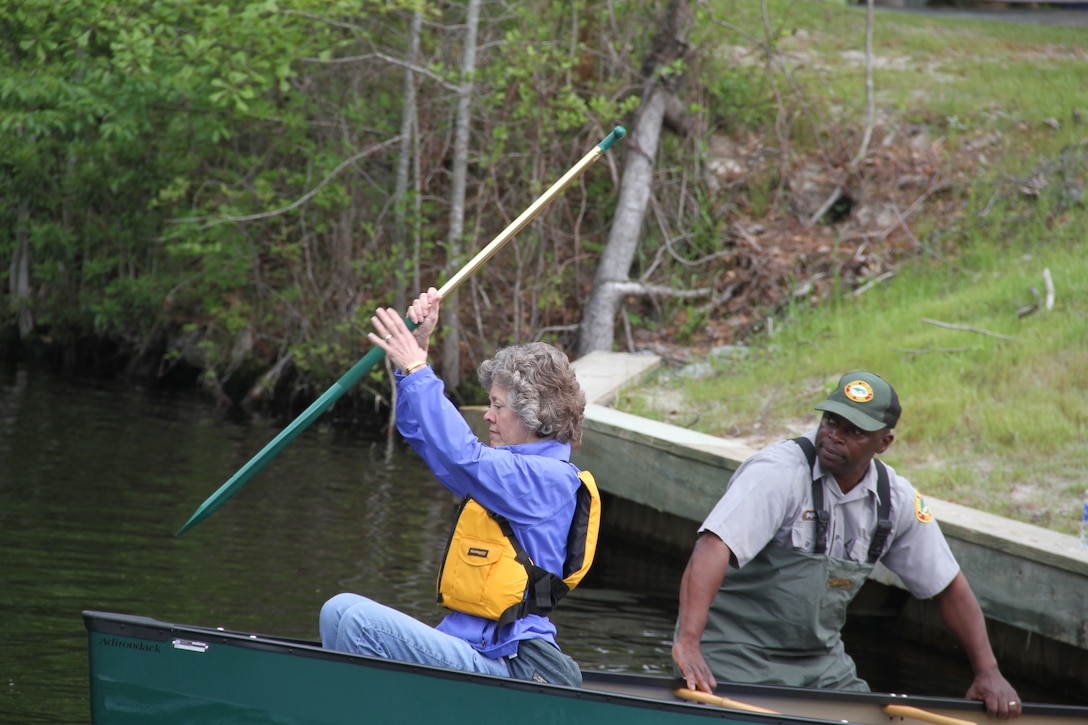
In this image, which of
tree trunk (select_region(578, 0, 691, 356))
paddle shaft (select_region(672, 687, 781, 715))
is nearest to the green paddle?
paddle shaft (select_region(672, 687, 781, 715))

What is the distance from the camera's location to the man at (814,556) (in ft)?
11.2

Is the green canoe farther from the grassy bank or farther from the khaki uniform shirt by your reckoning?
the grassy bank

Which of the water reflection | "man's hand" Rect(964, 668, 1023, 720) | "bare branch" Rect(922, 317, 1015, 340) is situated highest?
"bare branch" Rect(922, 317, 1015, 340)

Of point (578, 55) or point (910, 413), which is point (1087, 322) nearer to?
point (910, 413)

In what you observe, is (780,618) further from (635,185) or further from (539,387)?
(635,185)

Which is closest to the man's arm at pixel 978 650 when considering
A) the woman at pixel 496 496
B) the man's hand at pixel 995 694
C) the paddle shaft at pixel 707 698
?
the man's hand at pixel 995 694

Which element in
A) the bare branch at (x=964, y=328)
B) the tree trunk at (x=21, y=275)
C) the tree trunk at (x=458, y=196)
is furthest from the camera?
the tree trunk at (x=21, y=275)

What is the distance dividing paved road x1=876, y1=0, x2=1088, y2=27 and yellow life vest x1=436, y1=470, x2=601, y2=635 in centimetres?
1376

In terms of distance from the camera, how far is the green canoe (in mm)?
2984

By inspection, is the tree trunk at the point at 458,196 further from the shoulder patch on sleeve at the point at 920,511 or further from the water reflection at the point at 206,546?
the shoulder patch on sleeve at the point at 920,511

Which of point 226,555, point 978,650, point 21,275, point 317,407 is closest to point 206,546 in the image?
point 226,555

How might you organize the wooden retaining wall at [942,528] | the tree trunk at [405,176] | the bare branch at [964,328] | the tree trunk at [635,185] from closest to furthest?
the wooden retaining wall at [942,528] < the bare branch at [964,328] < the tree trunk at [405,176] < the tree trunk at [635,185]

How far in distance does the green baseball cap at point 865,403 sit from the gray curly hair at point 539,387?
0.88m

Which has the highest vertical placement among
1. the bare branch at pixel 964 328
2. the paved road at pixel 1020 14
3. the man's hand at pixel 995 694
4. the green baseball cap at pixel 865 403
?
the paved road at pixel 1020 14
